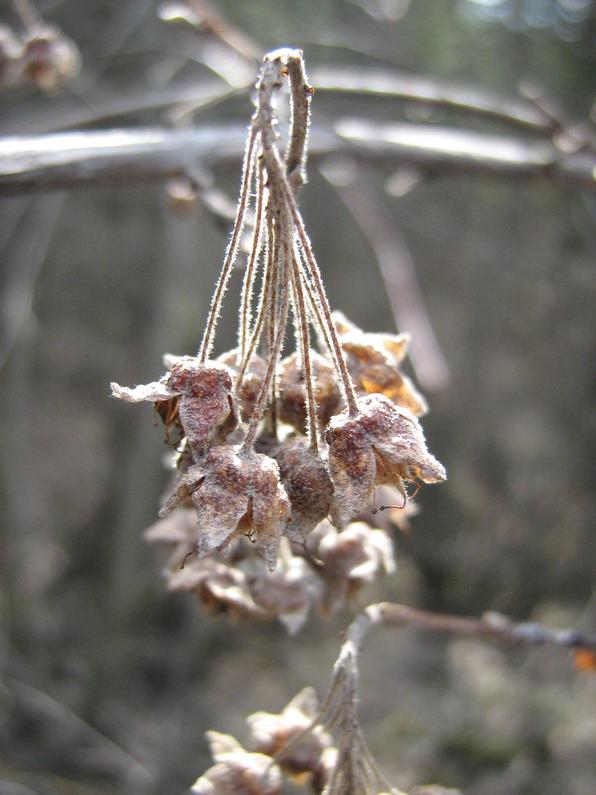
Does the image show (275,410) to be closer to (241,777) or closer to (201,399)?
(201,399)

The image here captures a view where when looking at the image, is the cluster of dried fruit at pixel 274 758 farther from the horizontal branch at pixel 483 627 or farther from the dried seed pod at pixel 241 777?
the horizontal branch at pixel 483 627

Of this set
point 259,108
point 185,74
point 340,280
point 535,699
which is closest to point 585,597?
point 535,699

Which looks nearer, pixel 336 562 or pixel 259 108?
pixel 259 108

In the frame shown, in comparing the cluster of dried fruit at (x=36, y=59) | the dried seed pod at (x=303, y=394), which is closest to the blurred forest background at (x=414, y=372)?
the cluster of dried fruit at (x=36, y=59)

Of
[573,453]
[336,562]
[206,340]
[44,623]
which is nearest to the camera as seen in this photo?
[206,340]

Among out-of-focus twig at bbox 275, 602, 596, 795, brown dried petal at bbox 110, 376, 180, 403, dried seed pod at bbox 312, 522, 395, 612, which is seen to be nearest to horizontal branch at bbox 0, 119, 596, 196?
brown dried petal at bbox 110, 376, 180, 403

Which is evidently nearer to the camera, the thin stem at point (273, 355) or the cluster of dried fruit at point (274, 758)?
the thin stem at point (273, 355)

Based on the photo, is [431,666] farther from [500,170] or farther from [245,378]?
[245,378]

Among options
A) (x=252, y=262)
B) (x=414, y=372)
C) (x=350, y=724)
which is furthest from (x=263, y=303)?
(x=414, y=372)
